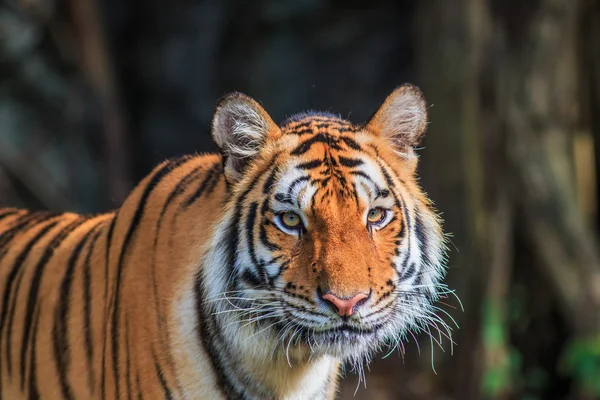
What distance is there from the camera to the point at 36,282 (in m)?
3.10

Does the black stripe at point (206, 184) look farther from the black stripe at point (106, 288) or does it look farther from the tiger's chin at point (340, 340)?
the tiger's chin at point (340, 340)

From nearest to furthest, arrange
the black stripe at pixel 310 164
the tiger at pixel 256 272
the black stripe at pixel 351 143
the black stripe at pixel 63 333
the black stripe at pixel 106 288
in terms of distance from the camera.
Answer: the tiger at pixel 256 272
the black stripe at pixel 310 164
the black stripe at pixel 351 143
the black stripe at pixel 106 288
the black stripe at pixel 63 333

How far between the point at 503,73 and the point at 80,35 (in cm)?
400

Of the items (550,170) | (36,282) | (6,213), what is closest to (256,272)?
(36,282)

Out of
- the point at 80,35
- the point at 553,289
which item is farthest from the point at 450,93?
the point at 80,35

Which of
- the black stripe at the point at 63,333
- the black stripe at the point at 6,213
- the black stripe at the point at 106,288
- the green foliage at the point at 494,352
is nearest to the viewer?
the black stripe at the point at 106,288

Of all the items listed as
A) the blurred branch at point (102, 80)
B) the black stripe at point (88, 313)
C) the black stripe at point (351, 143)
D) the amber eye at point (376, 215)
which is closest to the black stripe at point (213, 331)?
the black stripe at point (351, 143)

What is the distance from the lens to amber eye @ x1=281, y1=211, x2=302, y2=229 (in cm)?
250

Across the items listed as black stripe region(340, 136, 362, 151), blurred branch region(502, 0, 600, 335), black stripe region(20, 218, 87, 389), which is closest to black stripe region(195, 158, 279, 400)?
black stripe region(340, 136, 362, 151)

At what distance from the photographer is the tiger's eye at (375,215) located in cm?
253

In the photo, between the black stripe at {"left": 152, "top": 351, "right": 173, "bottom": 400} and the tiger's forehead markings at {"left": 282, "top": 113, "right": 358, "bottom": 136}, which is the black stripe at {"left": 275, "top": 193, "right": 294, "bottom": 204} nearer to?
the tiger's forehead markings at {"left": 282, "top": 113, "right": 358, "bottom": 136}

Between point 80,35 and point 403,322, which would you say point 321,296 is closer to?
point 403,322

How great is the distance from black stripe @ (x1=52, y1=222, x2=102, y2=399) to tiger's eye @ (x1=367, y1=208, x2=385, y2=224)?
1090 millimetres

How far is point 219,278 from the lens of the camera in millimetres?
2605
